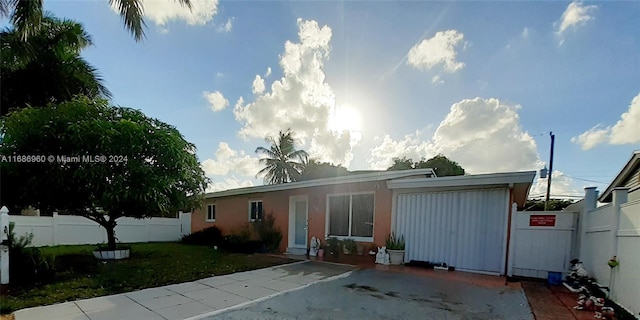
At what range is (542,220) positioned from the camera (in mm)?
7469

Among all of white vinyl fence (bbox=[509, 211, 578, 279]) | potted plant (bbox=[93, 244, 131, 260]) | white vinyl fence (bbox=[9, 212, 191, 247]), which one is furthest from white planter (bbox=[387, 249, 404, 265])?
white vinyl fence (bbox=[9, 212, 191, 247])

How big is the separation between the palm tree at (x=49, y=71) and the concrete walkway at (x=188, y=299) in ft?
34.0

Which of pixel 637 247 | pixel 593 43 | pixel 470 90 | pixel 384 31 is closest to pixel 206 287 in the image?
pixel 637 247

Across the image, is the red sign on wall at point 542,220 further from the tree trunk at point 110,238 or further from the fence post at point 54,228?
the fence post at point 54,228

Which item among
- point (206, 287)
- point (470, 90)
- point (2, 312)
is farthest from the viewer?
point (470, 90)

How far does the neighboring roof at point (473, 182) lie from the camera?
7.19 m

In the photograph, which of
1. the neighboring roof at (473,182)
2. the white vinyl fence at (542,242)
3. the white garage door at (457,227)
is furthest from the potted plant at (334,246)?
the white vinyl fence at (542,242)

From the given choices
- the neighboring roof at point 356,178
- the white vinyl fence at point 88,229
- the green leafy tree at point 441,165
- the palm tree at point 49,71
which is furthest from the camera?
the green leafy tree at point 441,165

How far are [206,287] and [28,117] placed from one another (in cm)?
598

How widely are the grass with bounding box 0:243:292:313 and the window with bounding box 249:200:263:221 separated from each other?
348 cm

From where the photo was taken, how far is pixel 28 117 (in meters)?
7.22

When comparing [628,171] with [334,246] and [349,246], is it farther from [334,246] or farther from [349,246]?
[334,246]

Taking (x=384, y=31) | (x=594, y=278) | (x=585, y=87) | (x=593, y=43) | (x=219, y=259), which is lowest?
(x=219, y=259)

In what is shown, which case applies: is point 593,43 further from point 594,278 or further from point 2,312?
point 2,312
